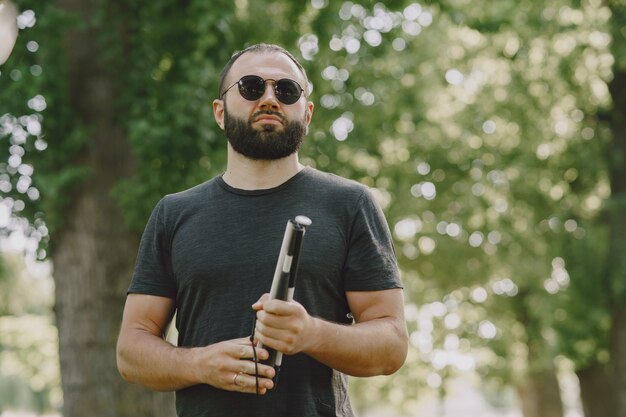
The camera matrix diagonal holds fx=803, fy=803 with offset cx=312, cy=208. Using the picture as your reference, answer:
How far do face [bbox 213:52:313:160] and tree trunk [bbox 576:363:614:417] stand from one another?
14035mm

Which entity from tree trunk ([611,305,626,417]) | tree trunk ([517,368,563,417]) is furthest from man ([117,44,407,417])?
tree trunk ([517,368,563,417])

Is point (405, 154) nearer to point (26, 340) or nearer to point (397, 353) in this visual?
point (397, 353)

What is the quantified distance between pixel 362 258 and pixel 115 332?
5.47m

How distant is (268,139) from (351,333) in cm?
73

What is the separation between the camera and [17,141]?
795cm

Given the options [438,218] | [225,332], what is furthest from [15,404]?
[225,332]

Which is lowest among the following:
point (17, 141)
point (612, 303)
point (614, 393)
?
point (614, 393)

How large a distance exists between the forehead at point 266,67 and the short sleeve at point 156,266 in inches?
23.2

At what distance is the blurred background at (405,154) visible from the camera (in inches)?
302

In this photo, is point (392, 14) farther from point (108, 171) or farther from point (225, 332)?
point (225, 332)

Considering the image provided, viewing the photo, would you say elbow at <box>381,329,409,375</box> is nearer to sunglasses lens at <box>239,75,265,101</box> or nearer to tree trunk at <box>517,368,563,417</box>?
sunglasses lens at <box>239,75,265,101</box>

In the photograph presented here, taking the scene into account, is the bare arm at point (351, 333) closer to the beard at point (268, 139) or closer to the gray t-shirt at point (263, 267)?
the gray t-shirt at point (263, 267)

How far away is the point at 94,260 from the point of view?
770 centimetres

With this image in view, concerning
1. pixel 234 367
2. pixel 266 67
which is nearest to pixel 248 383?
pixel 234 367
